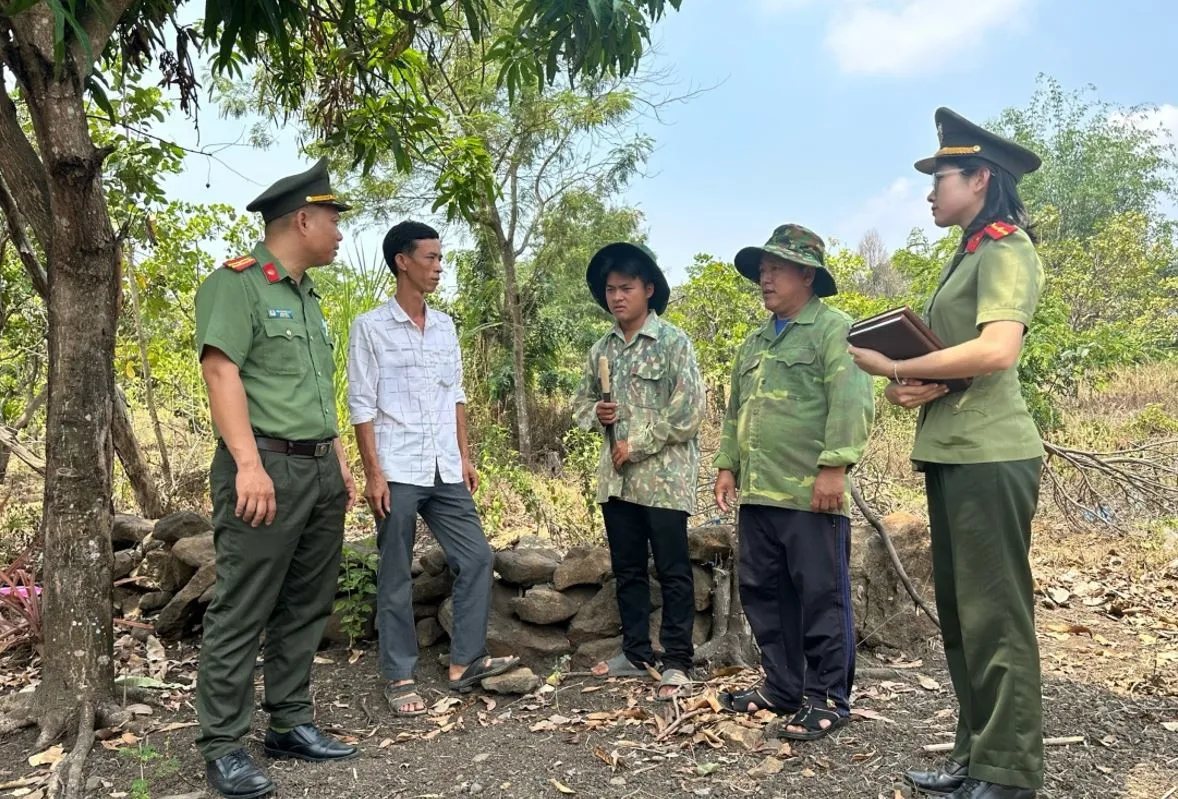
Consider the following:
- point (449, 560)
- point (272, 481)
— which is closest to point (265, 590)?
point (272, 481)

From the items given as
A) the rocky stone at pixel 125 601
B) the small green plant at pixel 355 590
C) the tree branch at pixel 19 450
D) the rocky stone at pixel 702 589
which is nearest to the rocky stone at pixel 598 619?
the rocky stone at pixel 702 589

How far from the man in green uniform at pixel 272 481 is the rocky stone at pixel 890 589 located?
2.46 m

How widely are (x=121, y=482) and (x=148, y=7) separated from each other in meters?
4.63

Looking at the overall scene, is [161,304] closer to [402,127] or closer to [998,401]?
[402,127]

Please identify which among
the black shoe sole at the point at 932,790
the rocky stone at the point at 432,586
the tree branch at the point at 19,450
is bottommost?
the black shoe sole at the point at 932,790

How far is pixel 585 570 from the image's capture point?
425cm

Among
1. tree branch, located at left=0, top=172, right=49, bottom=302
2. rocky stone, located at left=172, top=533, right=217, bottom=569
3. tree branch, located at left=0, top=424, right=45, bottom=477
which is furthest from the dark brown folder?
tree branch, located at left=0, top=424, right=45, bottom=477

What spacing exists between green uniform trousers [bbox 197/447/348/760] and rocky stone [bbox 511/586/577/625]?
123 centimetres

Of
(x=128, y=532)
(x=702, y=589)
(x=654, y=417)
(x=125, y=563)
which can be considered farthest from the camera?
(x=128, y=532)

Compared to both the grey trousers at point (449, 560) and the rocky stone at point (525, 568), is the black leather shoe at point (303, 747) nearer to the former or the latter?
the grey trousers at point (449, 560)

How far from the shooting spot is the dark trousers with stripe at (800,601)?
323 cm

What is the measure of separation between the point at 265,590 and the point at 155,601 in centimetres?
221

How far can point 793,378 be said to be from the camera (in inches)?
132

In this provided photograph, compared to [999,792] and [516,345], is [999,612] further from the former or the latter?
[516,345]
